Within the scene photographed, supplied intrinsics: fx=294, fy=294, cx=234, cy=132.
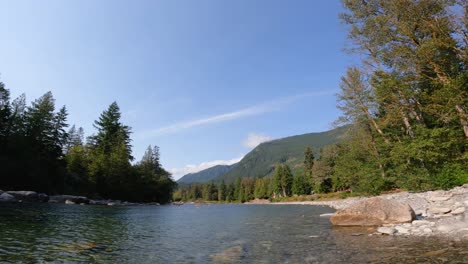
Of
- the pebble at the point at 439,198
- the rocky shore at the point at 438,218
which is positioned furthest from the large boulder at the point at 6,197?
the pebble at the point at 439,198

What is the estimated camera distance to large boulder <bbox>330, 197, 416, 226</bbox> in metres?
15.2

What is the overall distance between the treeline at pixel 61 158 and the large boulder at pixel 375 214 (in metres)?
50.7

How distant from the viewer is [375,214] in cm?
1596

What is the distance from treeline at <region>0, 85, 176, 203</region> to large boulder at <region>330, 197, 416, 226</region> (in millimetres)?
50664

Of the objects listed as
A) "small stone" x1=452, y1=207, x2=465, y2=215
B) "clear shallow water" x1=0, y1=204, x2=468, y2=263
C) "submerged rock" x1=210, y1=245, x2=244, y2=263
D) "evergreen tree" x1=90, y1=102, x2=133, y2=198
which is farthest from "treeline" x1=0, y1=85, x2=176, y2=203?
"small stone" x1=452, y1=207, x2=465, y2=215

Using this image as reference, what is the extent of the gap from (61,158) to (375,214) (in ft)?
211

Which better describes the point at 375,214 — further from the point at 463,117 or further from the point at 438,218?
the point at 463,117

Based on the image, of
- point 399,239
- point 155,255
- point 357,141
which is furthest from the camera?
point 357,141

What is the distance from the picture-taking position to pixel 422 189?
25562mm

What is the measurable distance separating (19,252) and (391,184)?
3757 cm

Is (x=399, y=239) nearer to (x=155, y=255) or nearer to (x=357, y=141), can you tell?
(x=155, y=255)

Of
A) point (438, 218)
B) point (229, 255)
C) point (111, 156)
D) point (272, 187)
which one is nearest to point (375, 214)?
point (438, 218)

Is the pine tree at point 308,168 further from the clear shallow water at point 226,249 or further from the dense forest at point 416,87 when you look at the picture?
the clear shallow water at point 226,249

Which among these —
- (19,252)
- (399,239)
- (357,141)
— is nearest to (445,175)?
(399,239)
